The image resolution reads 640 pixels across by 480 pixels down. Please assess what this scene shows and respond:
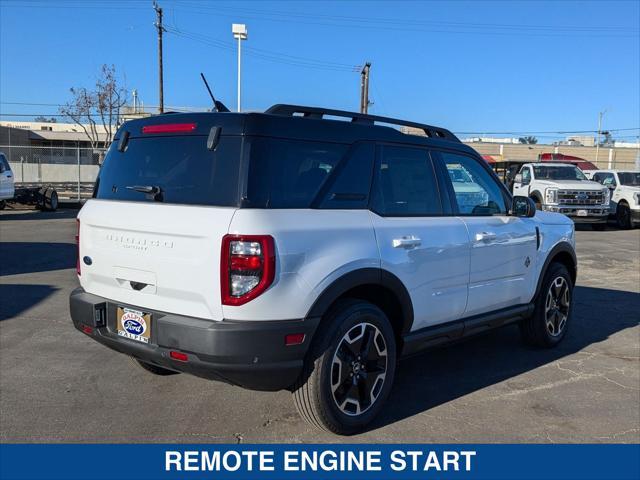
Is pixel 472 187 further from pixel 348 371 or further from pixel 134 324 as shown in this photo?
pixel 134 324

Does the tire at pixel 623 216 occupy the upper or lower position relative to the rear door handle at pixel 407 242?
lower

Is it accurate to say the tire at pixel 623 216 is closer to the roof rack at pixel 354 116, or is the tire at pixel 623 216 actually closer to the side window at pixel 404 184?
the roof rack at pixel 354 116

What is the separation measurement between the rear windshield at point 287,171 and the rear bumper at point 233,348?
2.29 ft

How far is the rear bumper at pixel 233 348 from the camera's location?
3160mm

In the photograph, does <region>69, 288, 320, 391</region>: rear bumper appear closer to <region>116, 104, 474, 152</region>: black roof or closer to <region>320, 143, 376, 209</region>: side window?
<region>320, 143, 376, 209</region>: side window

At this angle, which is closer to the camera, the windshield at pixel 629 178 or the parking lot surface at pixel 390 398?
the parking lot surface at pixel 390 398

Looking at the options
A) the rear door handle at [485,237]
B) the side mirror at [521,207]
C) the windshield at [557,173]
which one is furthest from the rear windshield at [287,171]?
the windshield at [557,173]

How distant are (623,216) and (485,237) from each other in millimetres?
17774

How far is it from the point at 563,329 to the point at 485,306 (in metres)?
1.68

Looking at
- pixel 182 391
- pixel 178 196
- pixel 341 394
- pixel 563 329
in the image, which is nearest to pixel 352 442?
pixel 341 394

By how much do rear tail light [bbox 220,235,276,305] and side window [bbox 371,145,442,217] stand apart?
40.1 inches

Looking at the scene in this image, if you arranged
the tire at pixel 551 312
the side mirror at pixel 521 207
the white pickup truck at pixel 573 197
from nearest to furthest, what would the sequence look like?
1. the side mirror at pixel 521 207
2. the tire at pixel 551 312
3. the white pickup truck at pixel 573 197

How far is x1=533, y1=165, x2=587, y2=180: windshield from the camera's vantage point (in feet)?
63.7

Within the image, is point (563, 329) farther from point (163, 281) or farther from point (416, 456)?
point (163, 281)
